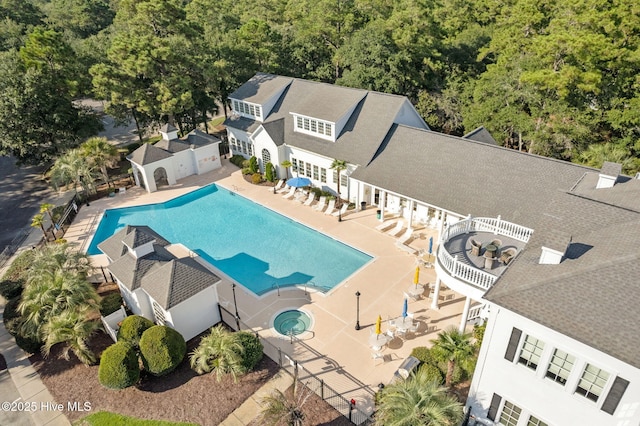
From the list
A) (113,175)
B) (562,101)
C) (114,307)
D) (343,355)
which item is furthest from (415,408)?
(113,175)

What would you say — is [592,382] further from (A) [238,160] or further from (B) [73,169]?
(B) [73,169]

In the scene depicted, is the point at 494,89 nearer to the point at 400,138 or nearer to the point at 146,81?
the point at 400,138

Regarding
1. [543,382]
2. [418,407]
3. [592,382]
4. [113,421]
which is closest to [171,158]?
[113,421]

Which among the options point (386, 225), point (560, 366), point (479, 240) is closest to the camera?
point (560, 366)

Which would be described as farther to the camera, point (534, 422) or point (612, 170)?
point (612, 170)

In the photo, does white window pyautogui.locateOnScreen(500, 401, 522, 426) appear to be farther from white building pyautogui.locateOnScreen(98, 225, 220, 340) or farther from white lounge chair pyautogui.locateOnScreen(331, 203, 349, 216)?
white lounge chair pyautogui.locateOnScreen(331, 203, 349, 216)

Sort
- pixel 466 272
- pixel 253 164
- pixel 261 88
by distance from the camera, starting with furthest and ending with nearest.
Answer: pixel 261 88, pixel 253 164, pixel 466 272

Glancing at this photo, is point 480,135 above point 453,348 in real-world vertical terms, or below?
above
